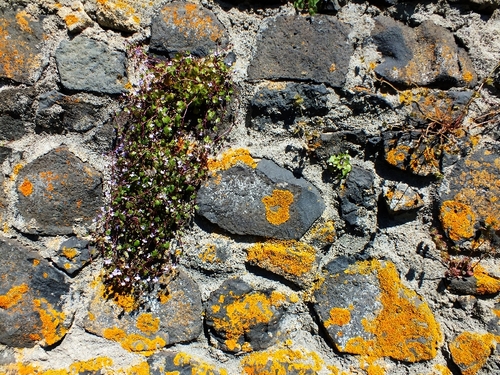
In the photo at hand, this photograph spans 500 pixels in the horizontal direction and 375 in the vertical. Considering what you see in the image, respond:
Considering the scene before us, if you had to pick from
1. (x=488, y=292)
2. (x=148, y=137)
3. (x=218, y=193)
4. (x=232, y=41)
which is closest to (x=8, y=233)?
(x=148, y=137)

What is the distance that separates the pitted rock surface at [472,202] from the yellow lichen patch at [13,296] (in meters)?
1.38

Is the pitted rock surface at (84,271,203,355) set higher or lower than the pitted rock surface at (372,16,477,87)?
lower

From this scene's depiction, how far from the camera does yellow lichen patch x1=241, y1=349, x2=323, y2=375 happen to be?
1.57 metres

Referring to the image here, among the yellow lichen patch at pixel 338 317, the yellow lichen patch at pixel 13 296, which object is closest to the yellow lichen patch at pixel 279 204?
the yellow lichen patch at pixel 338 317

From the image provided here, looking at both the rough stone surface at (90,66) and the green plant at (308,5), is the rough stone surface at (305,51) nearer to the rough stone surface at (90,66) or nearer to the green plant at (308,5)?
the green plant at (308,5)

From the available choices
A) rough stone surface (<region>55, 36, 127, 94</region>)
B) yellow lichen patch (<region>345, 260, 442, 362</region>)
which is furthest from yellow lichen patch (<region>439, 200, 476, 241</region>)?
rough stone surface (<region>55, 36, 127, 94</region>)

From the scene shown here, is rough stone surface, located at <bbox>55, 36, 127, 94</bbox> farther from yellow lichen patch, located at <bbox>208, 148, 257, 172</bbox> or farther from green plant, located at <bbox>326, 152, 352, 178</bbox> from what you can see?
green plant, located at <bbox>326, 152, 352, 178</bbox>

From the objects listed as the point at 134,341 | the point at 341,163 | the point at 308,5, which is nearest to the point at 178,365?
the point at 134,341

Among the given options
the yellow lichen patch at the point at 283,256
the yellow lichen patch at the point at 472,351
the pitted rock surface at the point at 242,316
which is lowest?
the pitted rock surface at the point at 242,316

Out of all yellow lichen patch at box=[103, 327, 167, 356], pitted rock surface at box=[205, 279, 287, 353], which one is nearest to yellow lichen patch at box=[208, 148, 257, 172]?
pitted rock surface at box=[205, 279, 287, 353]

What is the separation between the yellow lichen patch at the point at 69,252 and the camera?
1.58 m

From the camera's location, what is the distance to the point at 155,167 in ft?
5.09

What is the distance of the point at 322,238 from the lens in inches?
63.2

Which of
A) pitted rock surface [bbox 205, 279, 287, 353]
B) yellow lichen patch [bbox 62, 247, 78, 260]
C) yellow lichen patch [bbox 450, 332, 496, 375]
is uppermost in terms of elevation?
yellow lichen patch [bbox 450, 332, 496, 375]
